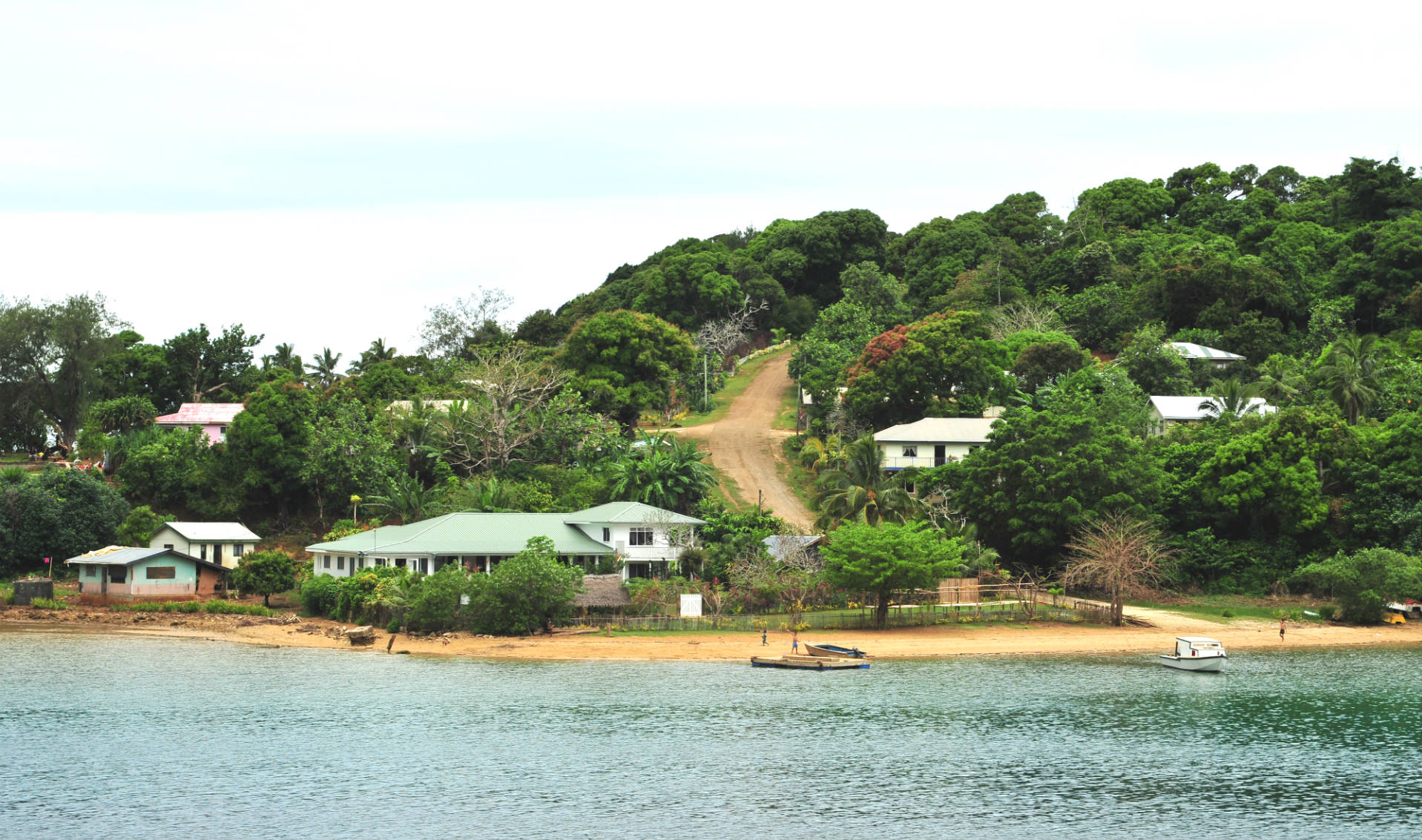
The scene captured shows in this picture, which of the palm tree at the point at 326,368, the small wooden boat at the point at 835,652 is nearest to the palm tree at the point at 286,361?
the palm tree at the point at 326,368

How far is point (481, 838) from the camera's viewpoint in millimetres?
33875

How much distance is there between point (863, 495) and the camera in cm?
6950

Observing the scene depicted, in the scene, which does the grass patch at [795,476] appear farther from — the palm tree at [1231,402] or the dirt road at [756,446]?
the palm tree at [1231,402]

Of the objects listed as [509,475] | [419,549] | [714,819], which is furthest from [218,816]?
[509,475]

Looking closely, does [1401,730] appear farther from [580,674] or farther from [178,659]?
[178,659]

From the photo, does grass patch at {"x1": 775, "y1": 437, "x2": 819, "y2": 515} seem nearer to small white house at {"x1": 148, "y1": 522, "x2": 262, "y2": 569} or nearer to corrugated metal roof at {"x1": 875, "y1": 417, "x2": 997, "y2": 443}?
corrugated metal roof at {"x1": 875, "y1": 417, "x2": 997, "y2": 443}

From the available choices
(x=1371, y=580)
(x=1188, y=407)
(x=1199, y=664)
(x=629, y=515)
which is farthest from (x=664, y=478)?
(x=1371, y=580)

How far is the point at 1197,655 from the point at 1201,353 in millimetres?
46499

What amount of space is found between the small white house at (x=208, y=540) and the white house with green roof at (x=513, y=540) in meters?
6.39

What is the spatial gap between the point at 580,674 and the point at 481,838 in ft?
69.1


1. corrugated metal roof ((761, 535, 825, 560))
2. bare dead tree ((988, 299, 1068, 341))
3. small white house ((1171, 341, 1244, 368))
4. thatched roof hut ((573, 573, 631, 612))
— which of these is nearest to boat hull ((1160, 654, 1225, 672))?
corrugated metal roof ((761, 535, 825, 560))

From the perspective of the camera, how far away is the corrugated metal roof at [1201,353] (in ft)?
318

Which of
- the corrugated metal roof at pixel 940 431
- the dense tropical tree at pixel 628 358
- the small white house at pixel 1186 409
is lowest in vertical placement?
the corrugated metal roof at pixel 940 431

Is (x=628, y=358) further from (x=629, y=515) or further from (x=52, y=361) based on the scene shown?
(x=52, y=361)
